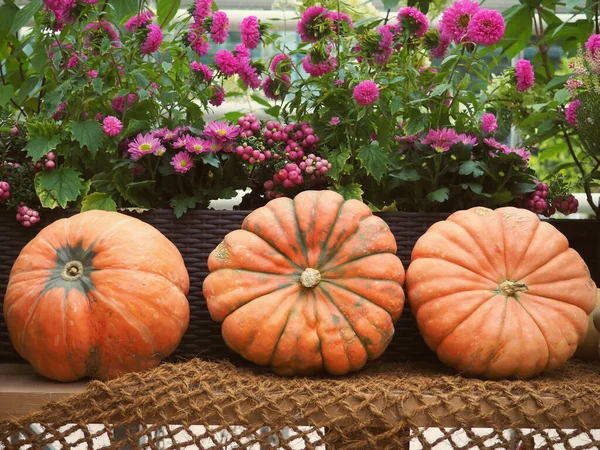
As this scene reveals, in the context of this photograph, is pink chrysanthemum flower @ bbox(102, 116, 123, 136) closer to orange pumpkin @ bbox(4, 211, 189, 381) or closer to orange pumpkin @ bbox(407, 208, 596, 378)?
orange pumpkin @ bbox(4, 211, 189, 381)

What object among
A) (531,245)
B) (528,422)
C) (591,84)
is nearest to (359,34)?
(591,84)

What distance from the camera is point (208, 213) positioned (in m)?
1.38

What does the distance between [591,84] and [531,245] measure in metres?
0.43

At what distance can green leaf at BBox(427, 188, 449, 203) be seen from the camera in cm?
139

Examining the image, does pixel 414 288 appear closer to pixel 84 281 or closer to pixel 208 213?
pixel 208 213

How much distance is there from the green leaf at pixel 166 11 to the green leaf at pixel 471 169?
0.84 metres

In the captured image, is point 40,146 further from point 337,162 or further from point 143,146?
point 337,162

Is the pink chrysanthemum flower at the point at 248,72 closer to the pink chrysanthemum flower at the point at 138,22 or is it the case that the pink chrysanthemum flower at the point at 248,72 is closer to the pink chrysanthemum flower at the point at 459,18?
the pink chrysanthemum flower at the point at 138,22

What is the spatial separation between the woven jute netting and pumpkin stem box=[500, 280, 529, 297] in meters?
0.18

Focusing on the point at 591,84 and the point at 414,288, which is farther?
the point at 591,84

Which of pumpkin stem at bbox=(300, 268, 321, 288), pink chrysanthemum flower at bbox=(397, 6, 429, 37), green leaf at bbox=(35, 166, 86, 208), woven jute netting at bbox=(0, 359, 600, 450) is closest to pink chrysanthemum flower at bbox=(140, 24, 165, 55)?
green leaf at bbox=(35, 166, 86, 208)

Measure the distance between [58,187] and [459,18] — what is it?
3.09 feet

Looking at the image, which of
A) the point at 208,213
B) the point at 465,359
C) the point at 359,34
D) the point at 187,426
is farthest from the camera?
the point at 359,34

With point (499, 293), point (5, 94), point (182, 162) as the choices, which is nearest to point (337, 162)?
point (182, 162)
